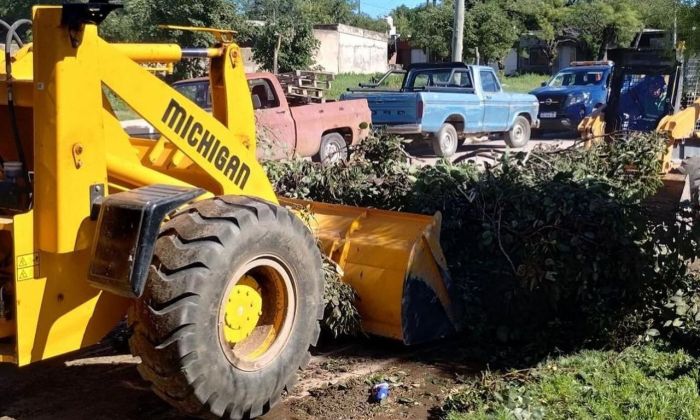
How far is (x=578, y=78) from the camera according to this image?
2348 centimetres

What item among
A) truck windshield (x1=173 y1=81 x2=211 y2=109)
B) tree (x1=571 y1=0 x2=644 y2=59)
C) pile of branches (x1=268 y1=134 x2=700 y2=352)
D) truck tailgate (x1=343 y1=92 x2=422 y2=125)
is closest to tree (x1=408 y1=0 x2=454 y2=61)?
tree (x1=571 y1=0 x2=644 y2=59)

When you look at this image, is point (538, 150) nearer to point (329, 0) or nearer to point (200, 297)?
point (200, 297)

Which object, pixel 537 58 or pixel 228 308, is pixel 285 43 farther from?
pixel 537 58

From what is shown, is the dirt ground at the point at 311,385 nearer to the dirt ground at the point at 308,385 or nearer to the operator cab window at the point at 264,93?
the dirt ground at the point at 308,385

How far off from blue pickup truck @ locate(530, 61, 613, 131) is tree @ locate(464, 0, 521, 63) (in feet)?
53.4

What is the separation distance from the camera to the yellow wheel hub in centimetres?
442

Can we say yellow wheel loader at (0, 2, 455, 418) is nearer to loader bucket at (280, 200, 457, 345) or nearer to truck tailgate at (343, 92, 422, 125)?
loader bucket at (280, 200, 457, 345)

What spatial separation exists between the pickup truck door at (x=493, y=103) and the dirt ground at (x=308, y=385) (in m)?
13.5

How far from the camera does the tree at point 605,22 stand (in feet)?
142

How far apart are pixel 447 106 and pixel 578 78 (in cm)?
784

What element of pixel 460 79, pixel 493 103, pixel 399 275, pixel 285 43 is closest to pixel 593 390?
pixel 399 275

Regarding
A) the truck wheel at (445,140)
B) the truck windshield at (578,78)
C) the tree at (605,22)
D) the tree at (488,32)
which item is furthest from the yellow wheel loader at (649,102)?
the tree at (605,22)

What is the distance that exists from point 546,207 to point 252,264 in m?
2.83

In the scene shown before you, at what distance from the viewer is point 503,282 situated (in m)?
6.30
